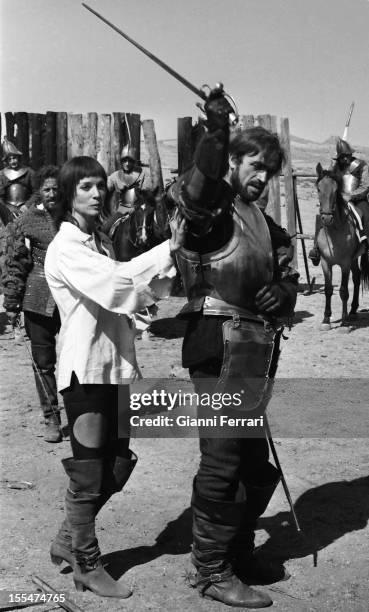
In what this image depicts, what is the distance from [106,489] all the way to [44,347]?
2575mm

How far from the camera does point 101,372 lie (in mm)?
4305

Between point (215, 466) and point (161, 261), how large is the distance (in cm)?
95

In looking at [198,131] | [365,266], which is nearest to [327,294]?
[365,266]

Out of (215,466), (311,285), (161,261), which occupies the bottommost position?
(311,285)

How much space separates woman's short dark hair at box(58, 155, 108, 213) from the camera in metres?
4.37

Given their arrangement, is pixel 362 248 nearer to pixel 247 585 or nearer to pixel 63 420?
pixel 63 420

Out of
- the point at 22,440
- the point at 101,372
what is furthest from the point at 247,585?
the point at 22,440

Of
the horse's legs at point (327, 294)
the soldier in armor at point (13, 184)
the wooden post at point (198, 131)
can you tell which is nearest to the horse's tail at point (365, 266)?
the horse's legs at point (327, 294)

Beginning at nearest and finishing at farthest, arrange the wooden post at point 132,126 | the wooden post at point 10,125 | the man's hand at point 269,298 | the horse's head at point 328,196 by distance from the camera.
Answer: the man's hand at point 269,298, the horse's head at point 328,196, the wooden post at point 132,126, the wooden post at point 10,125

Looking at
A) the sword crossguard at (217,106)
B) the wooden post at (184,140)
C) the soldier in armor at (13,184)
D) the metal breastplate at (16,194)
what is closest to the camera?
the sword crossguard at (217,106)

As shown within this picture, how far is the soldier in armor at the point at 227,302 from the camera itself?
4.12 m

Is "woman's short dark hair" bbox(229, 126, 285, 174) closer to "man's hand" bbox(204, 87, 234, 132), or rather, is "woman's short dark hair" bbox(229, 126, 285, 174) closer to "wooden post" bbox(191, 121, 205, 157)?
"wooden post" bbox(191, 121, 205, 157)

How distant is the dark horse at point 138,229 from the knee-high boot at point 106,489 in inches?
263

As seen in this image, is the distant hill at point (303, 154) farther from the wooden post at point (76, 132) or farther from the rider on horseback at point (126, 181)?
the rider on horseback at point (126, 181)
